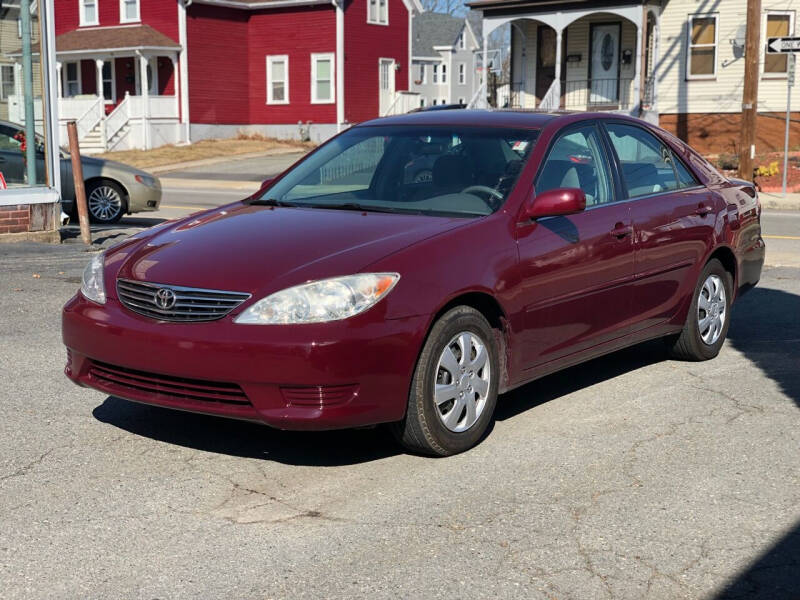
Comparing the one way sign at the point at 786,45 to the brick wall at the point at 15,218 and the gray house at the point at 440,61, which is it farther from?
the gray house at the point at 440,61

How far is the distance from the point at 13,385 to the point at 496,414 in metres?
2.87

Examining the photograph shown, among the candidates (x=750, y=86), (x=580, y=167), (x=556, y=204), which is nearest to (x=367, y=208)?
(x=556, y=204)

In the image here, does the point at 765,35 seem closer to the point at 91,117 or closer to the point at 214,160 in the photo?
the point at 214,160

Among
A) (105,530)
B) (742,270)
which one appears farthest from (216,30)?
(105,530)

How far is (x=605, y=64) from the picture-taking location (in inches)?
1383

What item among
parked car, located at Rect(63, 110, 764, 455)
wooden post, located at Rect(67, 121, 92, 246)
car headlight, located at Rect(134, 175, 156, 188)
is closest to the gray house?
car headlight, located at Rect(134, 175, 156, 188)

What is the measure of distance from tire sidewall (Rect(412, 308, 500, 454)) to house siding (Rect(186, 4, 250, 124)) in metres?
37.7

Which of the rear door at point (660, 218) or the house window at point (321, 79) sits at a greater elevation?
the house window at point (321, 79)

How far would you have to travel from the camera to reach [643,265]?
6.75 m

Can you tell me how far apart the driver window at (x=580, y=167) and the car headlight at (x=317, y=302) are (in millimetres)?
1588

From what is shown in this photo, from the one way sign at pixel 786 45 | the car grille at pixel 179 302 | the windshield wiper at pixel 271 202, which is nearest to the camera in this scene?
the car grille at pixel 179 302

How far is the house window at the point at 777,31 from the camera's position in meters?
32.2

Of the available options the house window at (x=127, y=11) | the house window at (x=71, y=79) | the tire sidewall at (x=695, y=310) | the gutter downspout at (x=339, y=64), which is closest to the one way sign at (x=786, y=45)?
the tire sidewall at (x=695, y=310)

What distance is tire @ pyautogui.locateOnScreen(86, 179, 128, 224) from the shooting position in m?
16.8
